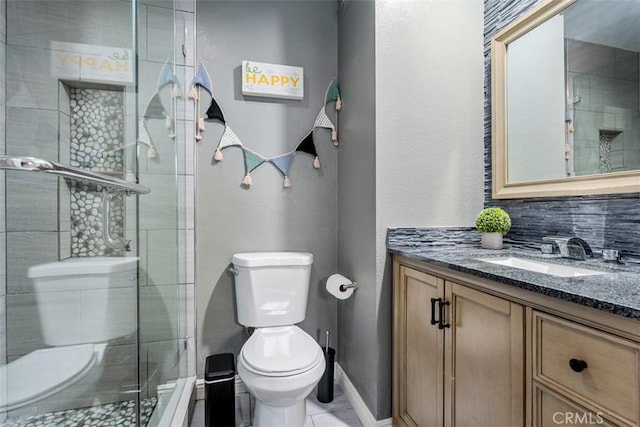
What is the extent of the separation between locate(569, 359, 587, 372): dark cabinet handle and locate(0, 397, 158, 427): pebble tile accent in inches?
62.8

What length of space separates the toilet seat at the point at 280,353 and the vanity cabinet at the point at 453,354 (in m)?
0.41

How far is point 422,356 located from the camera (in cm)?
127

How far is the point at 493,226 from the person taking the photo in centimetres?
146

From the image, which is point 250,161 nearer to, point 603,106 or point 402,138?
point 402,138

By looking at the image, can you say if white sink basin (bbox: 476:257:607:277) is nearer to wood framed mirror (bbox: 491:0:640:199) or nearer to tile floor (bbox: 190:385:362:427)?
wood framed mirror (bbox: 491:0:640:199)

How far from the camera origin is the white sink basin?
1.01 metres

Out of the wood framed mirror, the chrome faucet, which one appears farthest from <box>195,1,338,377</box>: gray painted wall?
the chrome faucet

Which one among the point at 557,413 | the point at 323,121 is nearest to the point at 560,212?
the point at 557,413

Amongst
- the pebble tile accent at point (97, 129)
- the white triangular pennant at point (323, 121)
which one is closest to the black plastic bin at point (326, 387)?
the white triangular pennant at point (323, 121)

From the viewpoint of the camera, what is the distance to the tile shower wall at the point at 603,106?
1120 millimetres

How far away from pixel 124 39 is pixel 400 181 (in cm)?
150

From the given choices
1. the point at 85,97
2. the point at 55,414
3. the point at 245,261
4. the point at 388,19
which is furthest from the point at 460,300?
the point at 85,97

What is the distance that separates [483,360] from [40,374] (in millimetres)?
1711

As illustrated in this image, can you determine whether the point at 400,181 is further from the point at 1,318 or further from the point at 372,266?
the point at 1,318
